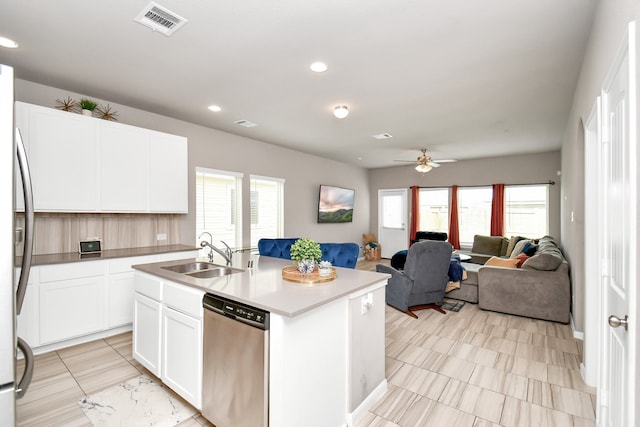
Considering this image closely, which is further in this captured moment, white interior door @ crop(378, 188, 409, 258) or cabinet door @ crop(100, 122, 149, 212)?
white interior door @ crop(378, 188, 409, 258)

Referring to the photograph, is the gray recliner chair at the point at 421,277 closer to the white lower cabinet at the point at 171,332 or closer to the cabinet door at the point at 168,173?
the white lower cabinet at the point at 171,332

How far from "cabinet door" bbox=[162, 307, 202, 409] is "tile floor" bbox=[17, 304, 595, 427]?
0.77ft

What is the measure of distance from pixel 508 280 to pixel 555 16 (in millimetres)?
3087

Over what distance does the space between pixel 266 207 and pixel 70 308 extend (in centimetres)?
331

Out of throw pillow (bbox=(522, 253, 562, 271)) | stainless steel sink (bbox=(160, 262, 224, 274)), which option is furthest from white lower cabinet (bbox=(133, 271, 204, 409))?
throw pillow (bbox=(522, 253, 562, 271))

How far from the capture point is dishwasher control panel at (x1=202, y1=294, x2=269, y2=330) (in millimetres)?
1573

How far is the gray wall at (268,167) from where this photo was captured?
12.6 feet

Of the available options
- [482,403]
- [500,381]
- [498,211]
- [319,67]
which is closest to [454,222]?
[498,211]

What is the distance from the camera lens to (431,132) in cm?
494

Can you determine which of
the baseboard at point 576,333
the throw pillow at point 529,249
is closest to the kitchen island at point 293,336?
the baseboard at point 576,333

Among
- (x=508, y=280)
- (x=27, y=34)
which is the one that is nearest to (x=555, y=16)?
(x=508, y=280)

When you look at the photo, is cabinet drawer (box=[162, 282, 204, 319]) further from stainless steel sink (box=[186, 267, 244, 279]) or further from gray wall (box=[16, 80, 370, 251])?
gray wall (box=[16, 80, 370, 251])

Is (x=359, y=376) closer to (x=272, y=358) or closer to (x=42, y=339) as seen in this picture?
(x=272, y=358)

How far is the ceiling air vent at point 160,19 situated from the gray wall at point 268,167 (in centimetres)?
201
